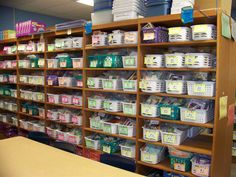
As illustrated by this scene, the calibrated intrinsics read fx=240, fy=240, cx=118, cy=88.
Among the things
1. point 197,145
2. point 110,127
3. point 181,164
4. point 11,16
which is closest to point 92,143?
point 110,127

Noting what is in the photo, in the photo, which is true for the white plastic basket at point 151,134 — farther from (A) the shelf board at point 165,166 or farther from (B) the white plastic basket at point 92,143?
(B) the white plastic basket at point 92,143

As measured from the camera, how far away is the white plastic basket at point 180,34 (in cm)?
240

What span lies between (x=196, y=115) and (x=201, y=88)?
274 millimetres

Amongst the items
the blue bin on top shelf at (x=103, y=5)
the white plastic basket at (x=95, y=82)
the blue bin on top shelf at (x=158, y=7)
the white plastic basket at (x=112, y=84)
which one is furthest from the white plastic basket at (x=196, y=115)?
the blue bin on top shelf at (x=103, y=5)

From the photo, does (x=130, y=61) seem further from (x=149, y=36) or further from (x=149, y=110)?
(x=149, y=110)

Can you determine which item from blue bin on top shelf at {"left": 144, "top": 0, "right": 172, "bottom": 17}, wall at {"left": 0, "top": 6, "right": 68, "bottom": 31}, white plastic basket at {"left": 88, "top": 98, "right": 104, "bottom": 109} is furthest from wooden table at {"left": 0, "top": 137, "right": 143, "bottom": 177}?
wall at {"left": 0, "top": 6, "right": 68, "bottom": 31}

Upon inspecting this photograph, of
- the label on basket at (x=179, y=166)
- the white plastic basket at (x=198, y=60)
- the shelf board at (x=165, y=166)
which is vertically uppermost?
the white plastic basket at (x=198, y=60)

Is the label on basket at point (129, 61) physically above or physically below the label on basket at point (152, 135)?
above

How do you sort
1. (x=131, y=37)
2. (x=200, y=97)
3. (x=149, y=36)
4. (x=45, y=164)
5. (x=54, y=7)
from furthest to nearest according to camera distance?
1. (x=54, y=7)
2. (x=131, y=37)
3. (x=149, y=36)
4. (x=200, y=97)
5. (x=45, y=164)

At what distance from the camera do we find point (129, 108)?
113 inches

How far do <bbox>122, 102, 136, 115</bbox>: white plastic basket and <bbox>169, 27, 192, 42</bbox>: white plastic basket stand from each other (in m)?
0.88

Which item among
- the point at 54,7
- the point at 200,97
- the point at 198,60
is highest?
the point at 54,7

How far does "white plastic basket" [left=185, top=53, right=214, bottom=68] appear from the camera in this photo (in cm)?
232

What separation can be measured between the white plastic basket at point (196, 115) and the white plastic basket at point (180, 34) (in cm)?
71
